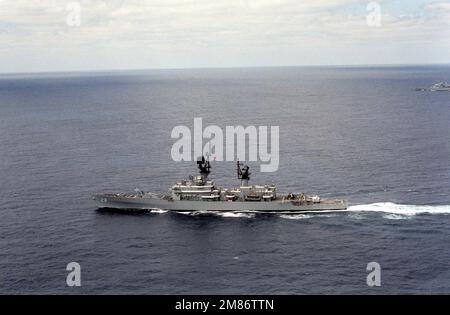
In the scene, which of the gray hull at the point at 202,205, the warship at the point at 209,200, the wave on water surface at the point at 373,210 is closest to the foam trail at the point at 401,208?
the wave on water surface at the point at 373,210

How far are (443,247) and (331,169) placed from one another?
70615mm

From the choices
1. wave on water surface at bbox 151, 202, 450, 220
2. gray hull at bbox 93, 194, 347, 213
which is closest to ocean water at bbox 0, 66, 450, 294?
wave on water surface at bbox 151, 202, 450, 220

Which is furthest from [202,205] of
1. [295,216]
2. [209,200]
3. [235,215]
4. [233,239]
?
[295,216]

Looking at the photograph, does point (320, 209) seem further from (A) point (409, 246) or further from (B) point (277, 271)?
(B) point (277, 271)

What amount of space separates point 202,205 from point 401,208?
5113 cm

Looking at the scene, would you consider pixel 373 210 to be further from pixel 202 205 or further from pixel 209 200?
pixel 202 205

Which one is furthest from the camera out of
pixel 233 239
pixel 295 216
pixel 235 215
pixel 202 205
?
pixel 202 205

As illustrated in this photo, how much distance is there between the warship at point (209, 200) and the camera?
145000mm

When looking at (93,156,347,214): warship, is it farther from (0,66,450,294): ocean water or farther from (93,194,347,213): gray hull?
(0,66,450,294): ocean water

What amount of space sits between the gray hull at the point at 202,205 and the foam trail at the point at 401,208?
814 cm

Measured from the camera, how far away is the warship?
14500 centimetres

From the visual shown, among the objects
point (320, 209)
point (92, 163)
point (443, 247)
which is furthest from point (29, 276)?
point (92, 163)

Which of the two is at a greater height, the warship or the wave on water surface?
the warship

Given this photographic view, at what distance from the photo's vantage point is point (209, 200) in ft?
481
